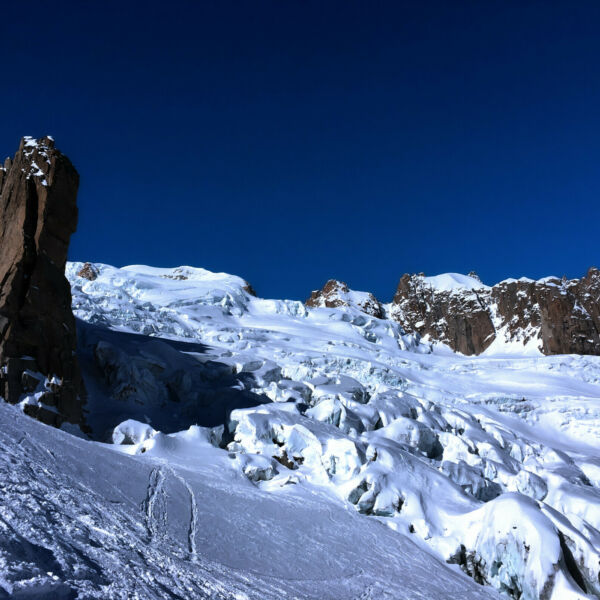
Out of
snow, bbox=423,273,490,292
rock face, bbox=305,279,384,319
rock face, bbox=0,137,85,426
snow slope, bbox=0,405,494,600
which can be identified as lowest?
snow slope, bbox=0,405,494,600

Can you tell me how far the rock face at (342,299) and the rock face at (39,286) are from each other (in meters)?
70.9

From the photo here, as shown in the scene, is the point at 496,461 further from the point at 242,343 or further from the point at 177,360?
the point at 242,343

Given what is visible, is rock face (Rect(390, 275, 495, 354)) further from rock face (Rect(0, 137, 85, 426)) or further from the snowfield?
rock face (Rect(0, 137, 85, 426))

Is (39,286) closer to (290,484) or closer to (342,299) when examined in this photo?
(290,484)

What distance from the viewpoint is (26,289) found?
26344 millimetres

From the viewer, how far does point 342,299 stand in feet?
326

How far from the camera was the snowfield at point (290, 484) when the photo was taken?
11398mm

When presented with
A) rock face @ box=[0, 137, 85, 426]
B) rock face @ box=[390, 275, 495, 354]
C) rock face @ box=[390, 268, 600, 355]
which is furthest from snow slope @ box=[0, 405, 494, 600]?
rock face @ box=[390, 275, 495, 354]

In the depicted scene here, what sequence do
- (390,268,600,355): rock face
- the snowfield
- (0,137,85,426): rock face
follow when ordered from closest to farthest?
the snowfield
(0,137,85,426): rock face
(390,268,600,355): rock face

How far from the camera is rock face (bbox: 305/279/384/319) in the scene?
98.9 meters

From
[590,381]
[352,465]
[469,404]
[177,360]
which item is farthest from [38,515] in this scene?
[590,381]

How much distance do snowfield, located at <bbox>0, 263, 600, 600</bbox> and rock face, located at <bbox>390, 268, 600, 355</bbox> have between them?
3442 centimetres

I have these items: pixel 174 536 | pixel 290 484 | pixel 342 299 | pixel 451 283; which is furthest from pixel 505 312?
pixel 174 536

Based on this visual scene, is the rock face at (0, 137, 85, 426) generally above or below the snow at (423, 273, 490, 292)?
below
